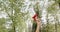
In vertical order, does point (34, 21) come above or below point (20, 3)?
below

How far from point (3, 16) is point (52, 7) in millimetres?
416

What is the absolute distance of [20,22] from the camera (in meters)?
1.74

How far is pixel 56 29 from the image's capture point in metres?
1.75

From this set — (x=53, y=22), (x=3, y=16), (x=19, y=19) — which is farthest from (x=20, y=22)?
(x=53, y=22)

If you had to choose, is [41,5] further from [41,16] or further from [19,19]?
[19,19]

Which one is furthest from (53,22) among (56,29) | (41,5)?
(41,5)

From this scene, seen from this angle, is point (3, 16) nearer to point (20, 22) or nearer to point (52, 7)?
point (20, 22)

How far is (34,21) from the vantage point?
1.76 m

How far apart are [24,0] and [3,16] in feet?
0.72

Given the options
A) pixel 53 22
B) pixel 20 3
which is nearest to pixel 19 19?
pixel 20 3

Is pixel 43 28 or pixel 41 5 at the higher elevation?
pixel 41 5

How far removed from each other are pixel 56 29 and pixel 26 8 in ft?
1.00

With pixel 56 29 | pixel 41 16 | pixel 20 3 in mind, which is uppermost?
pixel 20 3

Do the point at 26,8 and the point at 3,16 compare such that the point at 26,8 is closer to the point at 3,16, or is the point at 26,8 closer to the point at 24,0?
the point at 24,0
